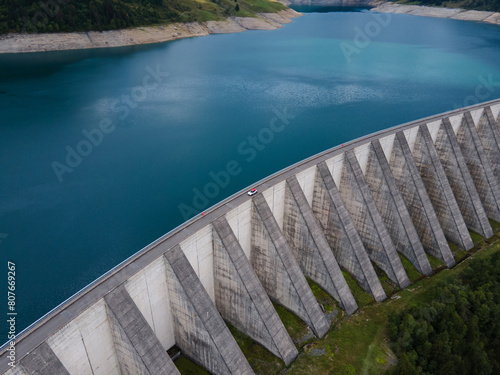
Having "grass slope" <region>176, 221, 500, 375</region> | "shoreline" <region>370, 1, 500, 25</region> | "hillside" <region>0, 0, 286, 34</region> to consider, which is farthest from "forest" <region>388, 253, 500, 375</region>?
"shoreline" <region>370, 1, 500, 25</region>

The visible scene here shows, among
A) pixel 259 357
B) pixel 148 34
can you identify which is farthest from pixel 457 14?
pixel 259 357

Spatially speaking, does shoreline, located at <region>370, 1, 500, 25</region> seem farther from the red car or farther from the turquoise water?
the red car

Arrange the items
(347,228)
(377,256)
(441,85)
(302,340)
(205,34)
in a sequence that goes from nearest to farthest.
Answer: (302,340) → (347,228) → (377,256) → (441,85) → (205,34)

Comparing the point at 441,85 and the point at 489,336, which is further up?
the point at 441,85

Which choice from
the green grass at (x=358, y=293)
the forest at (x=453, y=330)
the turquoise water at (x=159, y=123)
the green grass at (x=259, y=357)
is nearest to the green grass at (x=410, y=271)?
the forest at (x=453, y=330)

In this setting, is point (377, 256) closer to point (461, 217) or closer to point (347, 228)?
point (347, 228)

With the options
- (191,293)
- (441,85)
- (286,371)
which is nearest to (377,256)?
(286,371)
